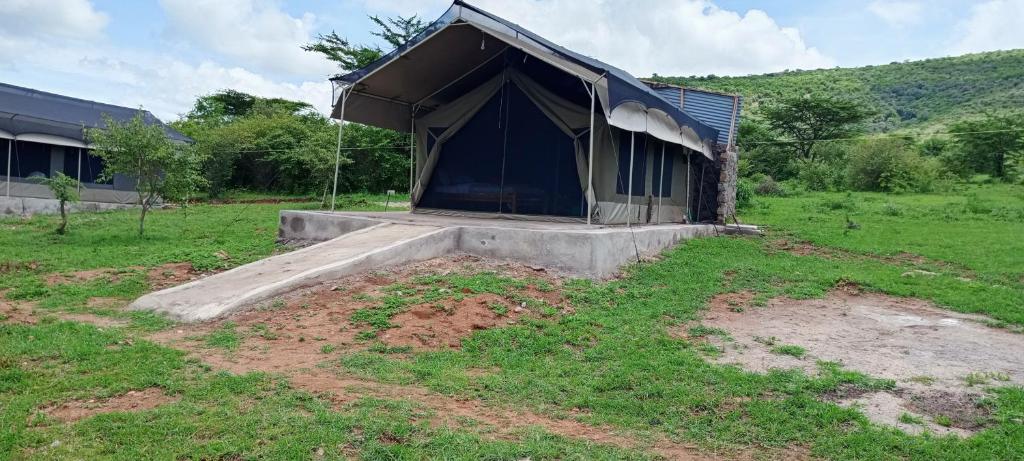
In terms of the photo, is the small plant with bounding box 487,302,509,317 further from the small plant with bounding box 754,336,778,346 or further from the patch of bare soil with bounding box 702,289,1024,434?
the small plant with bounding box 754,336,778,346

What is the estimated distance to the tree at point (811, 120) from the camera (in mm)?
31875

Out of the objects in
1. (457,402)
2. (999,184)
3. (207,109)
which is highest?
(207,109)

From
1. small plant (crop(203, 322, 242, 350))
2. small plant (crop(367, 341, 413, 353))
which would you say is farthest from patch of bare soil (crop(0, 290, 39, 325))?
small plant (crop(367, 341, 413, 353))

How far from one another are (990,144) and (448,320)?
2829 centimetres

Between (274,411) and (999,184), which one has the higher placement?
(999,184)

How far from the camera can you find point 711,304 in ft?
24.3

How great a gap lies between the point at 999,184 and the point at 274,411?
26888 mm

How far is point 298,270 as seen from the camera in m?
6.93

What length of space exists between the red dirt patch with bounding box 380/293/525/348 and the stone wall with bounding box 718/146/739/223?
30.5 feet

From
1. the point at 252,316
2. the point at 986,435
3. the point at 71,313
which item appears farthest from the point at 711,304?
the point at 71,313

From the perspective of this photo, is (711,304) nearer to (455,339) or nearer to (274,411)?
(455,339)

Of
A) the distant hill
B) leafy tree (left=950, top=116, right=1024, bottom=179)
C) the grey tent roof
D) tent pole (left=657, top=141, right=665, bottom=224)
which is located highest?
the distant hill

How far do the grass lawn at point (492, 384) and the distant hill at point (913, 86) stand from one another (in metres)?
34.5

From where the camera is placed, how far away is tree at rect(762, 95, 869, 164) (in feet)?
105
